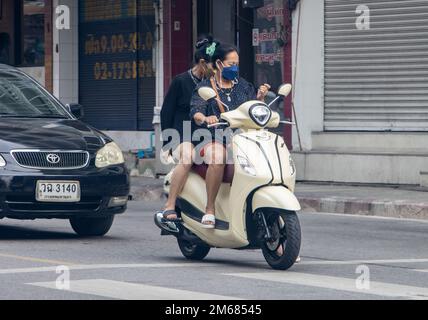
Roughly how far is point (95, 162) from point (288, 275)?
3288mm

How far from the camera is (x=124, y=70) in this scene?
2503 cm

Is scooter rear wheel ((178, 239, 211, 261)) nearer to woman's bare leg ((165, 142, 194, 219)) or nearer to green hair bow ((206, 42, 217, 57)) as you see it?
woman's bare leg ((165, 142, 194, 219))

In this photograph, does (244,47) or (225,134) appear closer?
(225,134)

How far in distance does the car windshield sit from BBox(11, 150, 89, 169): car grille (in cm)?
95

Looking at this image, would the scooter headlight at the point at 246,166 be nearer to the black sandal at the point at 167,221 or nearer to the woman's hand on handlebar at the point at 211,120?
the woman's hand on handlebar at the point at 211,120

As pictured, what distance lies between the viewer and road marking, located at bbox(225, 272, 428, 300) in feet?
28.4

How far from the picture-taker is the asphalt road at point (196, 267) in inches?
340

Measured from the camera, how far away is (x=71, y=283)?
9.00 m

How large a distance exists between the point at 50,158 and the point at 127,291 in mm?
3824

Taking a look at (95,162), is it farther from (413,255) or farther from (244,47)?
(244,47)

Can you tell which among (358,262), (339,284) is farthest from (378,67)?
(339,284)

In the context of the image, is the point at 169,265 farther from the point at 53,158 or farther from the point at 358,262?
the point at 53,158

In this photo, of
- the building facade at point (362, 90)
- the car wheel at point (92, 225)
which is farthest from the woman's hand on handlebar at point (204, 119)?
the building facade at point (362, 90)
